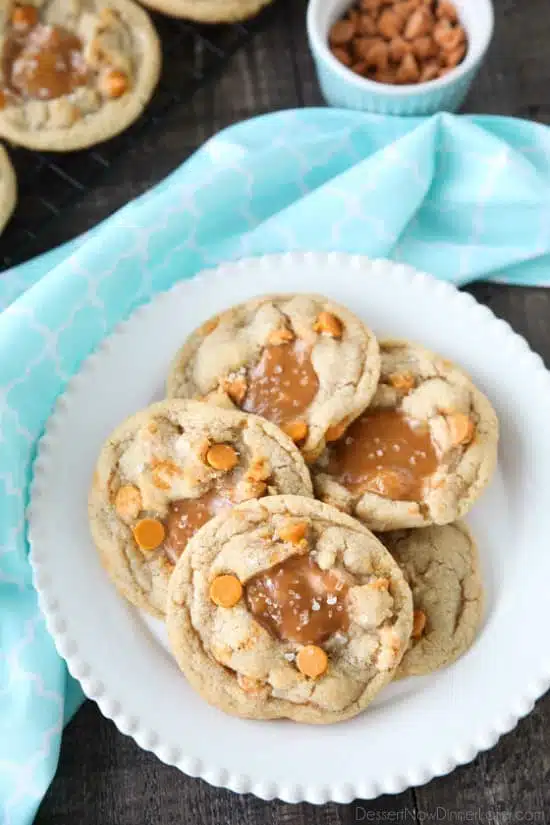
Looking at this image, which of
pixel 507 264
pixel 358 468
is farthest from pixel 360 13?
pixel 358 468

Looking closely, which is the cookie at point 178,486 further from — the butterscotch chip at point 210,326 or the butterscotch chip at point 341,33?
the butterscotch chip at point 341,33

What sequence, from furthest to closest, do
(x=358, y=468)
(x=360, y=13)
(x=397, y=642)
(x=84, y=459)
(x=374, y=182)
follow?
(x=360, y=13), (x=374, y=182), (x=84, y=459), (x=358, y=468), (x=397, y=642)

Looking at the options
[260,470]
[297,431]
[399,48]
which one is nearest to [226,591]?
[260,470]

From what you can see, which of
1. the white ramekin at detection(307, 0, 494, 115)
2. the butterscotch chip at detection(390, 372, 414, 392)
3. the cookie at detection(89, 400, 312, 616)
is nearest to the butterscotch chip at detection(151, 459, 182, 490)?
the cookie at detection(89, 400, 312, 616)

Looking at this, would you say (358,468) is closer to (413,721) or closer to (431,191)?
(413,721)

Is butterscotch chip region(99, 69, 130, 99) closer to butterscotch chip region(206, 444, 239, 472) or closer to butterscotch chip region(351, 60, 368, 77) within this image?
butterscotch chip region(351, 60, 368, 77)

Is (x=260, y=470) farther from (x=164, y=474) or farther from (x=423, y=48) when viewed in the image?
(x=423, y=48)
